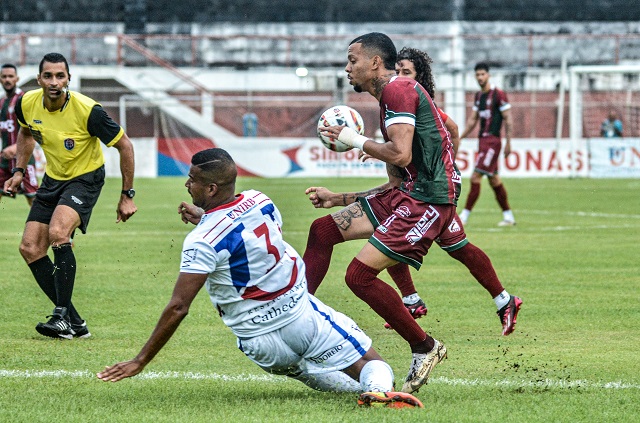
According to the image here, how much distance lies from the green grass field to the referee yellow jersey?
125 cm

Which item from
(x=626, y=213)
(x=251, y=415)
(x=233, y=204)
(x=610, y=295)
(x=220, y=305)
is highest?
(x=233, y=204)

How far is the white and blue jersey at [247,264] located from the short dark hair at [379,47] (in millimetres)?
1341

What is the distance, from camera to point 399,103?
6082 millimetres

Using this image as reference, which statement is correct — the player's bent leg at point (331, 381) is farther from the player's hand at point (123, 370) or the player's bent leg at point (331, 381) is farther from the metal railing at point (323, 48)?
the metal railing at point (323, 48)

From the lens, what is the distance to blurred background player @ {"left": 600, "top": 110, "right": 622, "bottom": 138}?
3491 cm

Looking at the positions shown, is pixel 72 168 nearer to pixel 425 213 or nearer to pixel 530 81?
pixel 425 213

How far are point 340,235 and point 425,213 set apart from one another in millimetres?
847

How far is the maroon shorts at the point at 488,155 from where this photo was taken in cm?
1739

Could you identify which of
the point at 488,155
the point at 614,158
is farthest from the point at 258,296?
the point at 614,158

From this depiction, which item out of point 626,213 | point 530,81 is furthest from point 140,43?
point 626,213

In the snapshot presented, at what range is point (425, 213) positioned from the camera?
20.8 feet

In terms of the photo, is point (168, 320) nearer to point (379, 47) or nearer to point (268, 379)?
point (268, 379)

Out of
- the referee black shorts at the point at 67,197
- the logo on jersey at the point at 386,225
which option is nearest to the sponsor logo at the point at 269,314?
the logo on jersey at the point at 386,225

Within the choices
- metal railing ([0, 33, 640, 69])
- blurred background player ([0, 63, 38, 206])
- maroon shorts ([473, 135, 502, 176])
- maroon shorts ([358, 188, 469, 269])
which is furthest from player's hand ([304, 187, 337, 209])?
metal railing ([0, 33, 640, 69])
